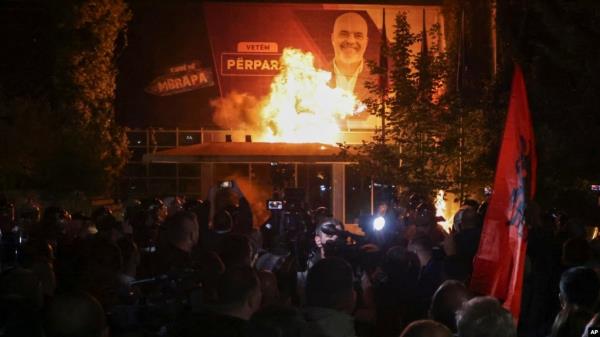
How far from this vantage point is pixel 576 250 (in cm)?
762

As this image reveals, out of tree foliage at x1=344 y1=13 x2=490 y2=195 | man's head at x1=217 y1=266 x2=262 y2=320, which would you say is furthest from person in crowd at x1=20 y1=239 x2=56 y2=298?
tree foliage at x1=344 y1=13 x2=490 y2=195

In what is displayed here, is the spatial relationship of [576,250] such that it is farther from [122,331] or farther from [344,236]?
[122,331]

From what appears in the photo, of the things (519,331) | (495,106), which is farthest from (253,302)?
(495,106)

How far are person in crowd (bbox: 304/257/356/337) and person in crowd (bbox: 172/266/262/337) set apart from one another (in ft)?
1.12

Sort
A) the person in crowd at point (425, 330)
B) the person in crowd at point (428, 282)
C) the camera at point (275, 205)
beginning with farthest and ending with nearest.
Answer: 1. the camera at point (275, 205)
2. the person in crowd at point (428, 282)
3. the person in crowd at point (425, 330)

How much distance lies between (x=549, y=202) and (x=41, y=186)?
1574cm

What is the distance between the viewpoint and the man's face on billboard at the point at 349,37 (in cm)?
2966

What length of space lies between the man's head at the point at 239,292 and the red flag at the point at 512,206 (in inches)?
68.9

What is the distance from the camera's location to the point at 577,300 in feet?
19.9

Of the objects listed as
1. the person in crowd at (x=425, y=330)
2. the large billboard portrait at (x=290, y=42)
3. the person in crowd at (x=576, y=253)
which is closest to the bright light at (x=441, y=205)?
the large billboard portrait at (x=290, y=42)

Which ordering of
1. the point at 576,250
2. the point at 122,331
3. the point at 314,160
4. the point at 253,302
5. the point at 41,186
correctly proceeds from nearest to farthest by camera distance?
the point at 253,302 < the point at 122,331 < the point at 576,250 < the point at 314,160 < the point at 41,186

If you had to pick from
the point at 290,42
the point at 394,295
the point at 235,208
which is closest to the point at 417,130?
the point at 235,208

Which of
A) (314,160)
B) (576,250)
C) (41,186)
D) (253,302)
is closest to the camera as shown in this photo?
(253,302)

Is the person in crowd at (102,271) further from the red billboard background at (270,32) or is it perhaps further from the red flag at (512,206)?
the red billboard background at (270,32)
